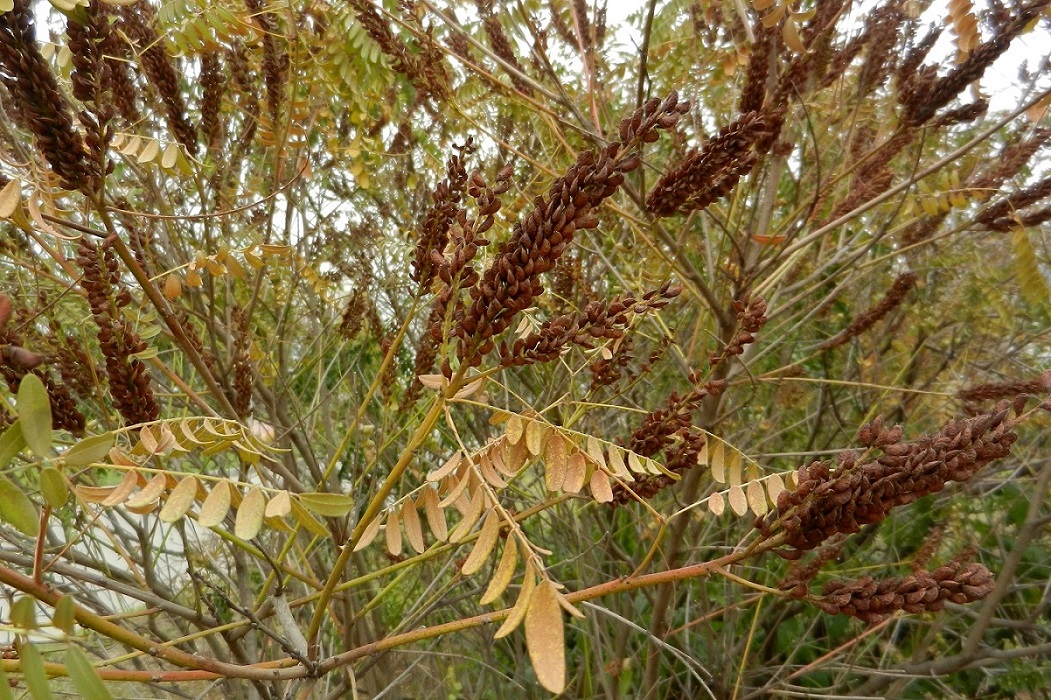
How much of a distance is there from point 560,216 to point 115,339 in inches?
24.8

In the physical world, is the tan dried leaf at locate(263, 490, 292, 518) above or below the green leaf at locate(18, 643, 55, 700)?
above

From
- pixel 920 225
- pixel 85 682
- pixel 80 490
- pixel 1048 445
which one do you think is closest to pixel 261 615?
pixel 80 490

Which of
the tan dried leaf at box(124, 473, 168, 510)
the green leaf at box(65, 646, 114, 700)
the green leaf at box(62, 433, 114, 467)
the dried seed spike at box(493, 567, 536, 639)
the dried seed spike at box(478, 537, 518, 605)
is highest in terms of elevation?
the green leaf at box(62, 433, 114, 467)

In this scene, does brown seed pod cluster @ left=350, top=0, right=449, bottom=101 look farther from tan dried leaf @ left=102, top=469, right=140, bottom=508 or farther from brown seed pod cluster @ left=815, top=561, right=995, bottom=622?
brown seed pod cluster @ left=815, top=561, right=995, bottom=622

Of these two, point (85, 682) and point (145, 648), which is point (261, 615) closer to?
point (145, 648)

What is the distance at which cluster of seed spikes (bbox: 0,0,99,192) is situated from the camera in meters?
0.70

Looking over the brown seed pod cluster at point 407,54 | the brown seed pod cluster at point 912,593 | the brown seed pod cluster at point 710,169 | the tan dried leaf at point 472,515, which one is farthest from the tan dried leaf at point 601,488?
the brown seed pod cluster at point 407,54

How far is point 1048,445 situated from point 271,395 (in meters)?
3.30

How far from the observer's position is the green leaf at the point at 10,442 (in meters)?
0.54

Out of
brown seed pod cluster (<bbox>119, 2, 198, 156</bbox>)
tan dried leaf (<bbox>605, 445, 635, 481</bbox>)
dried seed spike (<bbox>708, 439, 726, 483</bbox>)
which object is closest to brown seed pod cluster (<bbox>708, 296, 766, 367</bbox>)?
dried seed spike (<bbox>708, 439, 726, 483</bbox>)

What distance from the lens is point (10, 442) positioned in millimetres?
546

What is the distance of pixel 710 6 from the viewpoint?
214cm

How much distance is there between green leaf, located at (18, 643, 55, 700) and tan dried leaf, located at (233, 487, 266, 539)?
188mm

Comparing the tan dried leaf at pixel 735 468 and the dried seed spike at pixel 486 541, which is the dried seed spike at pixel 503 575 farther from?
the tan dried leaf at pixel 735 468
